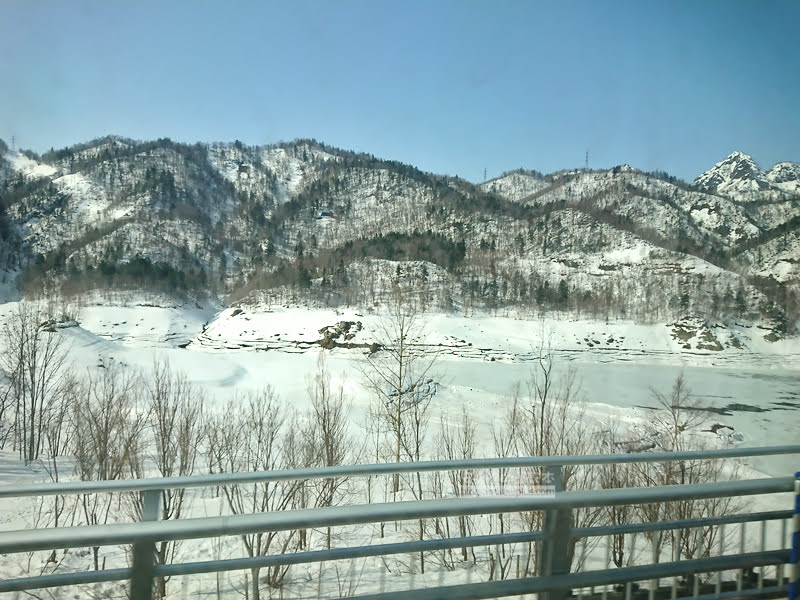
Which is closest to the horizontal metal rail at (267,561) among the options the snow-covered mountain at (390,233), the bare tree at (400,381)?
the bare tree at (400,381)

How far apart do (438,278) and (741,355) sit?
1433 inches

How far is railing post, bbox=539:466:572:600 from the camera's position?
7.57ft

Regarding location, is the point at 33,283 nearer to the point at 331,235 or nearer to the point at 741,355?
the point at 741,355

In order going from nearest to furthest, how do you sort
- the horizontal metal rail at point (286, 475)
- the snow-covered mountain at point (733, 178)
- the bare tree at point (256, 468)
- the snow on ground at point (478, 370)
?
the horizontal metal rail at point (286, 475) → the bare tree at point (256, 468) → the snow on ground at point (478, 370) → the snow-covered mountain at point (733, 178)

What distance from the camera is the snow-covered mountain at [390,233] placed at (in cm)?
3453

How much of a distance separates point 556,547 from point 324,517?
1124mm

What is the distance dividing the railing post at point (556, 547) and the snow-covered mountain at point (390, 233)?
16.4m

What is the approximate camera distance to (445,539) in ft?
7.55

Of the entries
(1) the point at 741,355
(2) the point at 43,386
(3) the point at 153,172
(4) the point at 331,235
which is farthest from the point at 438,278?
(3) the point at 153,172

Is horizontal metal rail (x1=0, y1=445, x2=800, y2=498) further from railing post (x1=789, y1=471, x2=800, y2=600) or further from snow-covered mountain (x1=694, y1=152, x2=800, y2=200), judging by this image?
snow-covered mountain (x1=694, y1=152, x2=800, y2=200)

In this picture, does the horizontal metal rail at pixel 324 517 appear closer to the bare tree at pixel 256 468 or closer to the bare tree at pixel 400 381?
the bare tree at pixel 256 468

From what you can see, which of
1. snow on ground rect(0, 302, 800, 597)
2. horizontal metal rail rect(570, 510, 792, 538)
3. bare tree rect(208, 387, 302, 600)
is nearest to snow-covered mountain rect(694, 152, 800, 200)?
snow on ground rect(0, 302, 800, 597)

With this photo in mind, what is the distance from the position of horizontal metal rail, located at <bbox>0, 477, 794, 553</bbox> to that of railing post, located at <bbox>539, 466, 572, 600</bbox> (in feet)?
0.32

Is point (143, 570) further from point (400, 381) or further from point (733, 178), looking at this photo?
point (733, 178)
